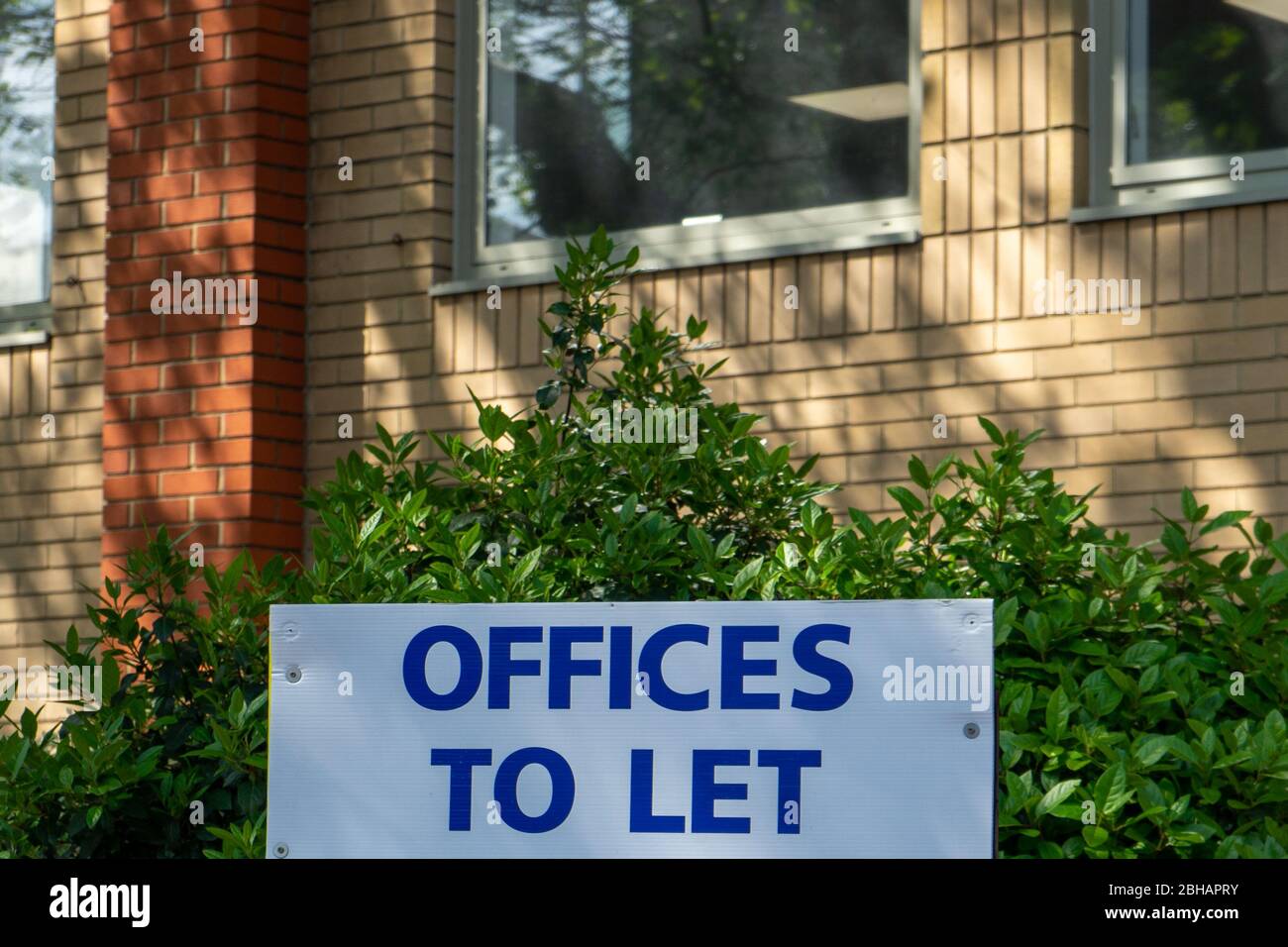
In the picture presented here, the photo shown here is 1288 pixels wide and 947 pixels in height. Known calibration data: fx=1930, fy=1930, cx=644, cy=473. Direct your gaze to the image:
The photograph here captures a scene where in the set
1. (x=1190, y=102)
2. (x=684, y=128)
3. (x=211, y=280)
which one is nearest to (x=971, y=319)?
(x=1190, y=102)

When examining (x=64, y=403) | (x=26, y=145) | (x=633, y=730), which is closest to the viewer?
(x=633, y=730)

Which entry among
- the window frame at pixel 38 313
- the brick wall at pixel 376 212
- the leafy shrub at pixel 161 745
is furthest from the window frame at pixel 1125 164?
the window frame at pixel 38 313

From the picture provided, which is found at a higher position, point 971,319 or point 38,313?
point 38,313

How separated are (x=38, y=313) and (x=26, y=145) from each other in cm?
75

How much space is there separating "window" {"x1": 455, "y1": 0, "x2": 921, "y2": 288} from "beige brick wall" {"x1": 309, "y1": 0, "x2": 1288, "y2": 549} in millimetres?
146

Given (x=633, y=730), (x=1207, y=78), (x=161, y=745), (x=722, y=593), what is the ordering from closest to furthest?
(x=633, y=730) < (x=722, y=593) < (x=161, y=745) < (x=1207, y=78)

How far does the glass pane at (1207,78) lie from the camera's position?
18.9 feet

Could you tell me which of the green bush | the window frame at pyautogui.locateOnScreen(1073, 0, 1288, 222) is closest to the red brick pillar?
the green bush

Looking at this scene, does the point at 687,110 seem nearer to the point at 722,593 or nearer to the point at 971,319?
the point at 971,319

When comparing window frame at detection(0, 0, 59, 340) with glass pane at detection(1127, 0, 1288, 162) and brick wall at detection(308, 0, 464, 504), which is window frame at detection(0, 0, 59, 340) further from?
glass pane at detection(1127, 0, 1288, 162)

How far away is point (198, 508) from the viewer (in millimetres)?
7180

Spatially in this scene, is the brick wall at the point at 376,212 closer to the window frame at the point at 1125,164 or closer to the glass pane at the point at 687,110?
the glass pane at the point at 687,110

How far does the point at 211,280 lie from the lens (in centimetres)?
722
